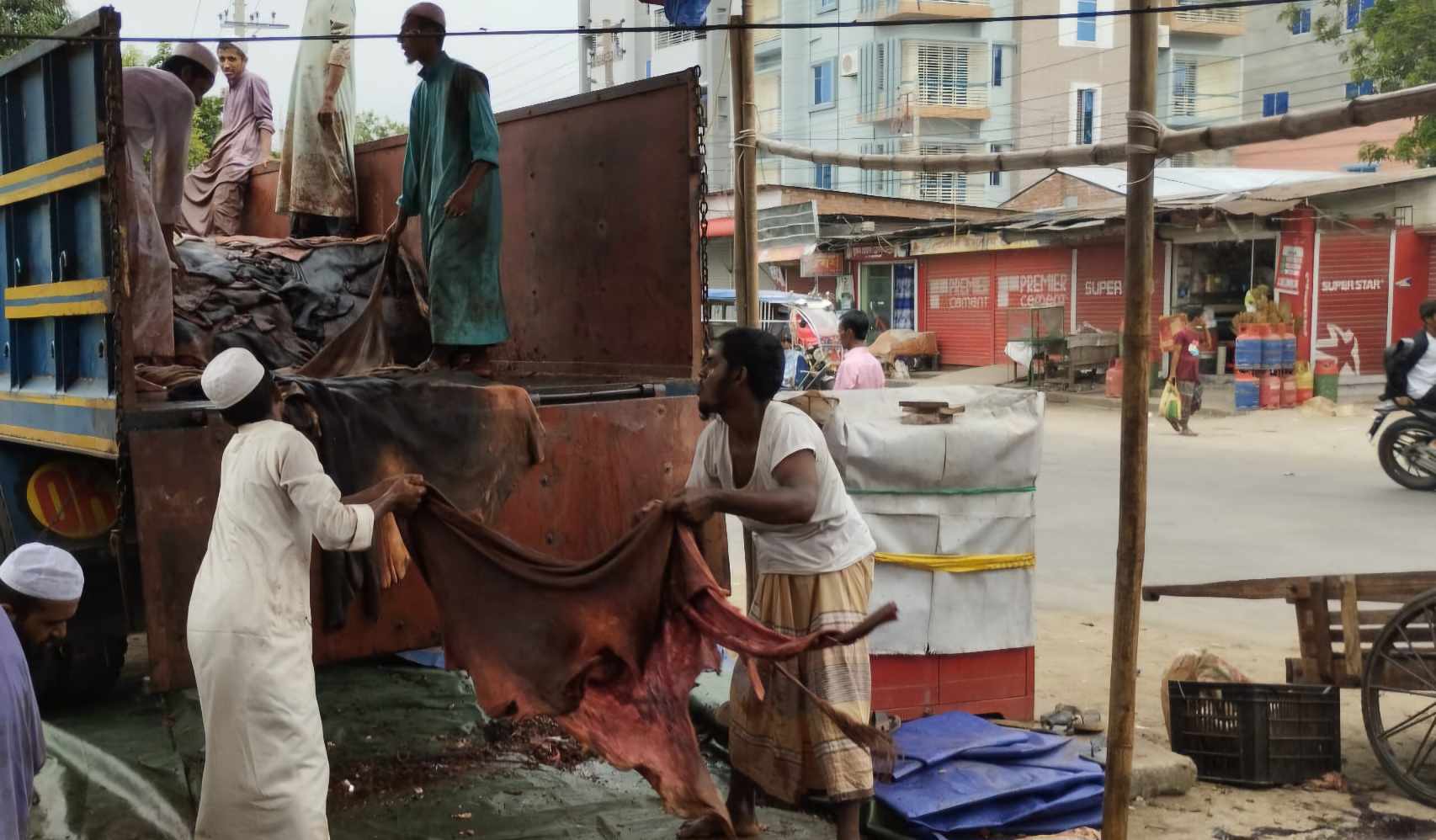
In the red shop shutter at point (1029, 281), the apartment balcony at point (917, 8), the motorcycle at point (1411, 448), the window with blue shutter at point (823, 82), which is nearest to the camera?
the motorcycle at point (1411, 448)

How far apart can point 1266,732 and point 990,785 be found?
1.15 metres

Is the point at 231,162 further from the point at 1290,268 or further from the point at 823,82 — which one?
the point at 823,82

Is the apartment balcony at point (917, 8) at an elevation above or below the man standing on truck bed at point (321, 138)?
above

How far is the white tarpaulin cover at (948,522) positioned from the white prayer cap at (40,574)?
2.69 metres

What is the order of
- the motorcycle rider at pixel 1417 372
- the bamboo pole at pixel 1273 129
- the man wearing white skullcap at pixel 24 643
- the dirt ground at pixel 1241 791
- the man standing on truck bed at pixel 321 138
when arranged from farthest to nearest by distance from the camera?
the motorcycle rider at pixel 1417 372
the man standing on truck bed at pixel 321 138
the dirt ground at pixel 1241 791
the bamboo pole at pixel 1273 129
the man wearing white skullcap at pixel 24 643

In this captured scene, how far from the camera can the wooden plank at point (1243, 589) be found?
185 inches

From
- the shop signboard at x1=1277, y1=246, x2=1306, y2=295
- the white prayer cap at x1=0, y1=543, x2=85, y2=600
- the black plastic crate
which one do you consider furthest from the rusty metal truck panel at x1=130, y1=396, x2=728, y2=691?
the shop signboard at x1=1277, y1=246, x2=1306, y2=295

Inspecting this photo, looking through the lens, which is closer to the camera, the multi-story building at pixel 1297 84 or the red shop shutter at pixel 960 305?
the red shop shutter at pixel 960 305

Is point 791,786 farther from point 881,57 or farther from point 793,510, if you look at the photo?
point 881,57

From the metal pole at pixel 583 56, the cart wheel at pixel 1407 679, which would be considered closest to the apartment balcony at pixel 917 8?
the metal pole at pixel 583 56

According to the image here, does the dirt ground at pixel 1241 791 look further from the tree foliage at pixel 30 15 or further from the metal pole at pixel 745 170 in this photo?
the tree foliage at pixel 30 15

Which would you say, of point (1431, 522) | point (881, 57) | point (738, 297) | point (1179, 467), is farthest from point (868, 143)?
point (738, 297)

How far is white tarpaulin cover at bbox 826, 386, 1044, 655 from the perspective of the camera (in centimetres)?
480

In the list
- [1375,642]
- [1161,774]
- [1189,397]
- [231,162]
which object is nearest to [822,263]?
[1189,397]
